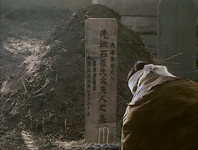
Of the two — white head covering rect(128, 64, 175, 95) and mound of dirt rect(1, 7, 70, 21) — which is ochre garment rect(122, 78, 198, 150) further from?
mound of dirt rect(1, 7, 70, 21)

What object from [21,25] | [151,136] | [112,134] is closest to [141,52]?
[112,134]

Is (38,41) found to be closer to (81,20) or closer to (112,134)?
(81,20)

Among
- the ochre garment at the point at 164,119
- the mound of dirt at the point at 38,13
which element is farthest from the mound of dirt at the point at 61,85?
the mound of dirt at the point at 38,13

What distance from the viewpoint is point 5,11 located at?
819 centimetres

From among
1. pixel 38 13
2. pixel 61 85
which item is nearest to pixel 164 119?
pixel 61 85

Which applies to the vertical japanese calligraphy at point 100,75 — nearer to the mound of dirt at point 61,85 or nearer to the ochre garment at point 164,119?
the mound of dirt at point 61,85

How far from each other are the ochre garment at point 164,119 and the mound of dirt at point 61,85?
5.90 feet

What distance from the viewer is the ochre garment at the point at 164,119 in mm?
1131

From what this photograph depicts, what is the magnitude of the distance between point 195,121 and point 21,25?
294 inches

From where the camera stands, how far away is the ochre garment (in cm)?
113

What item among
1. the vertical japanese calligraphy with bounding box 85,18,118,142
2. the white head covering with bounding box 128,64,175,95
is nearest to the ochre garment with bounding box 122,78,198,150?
the white head covering with bounding box 128,64,175,95

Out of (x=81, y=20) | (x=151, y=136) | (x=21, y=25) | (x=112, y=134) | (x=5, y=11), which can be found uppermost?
(x=5, y=11)

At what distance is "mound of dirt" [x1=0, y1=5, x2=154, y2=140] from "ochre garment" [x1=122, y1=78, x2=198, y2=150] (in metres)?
1.80

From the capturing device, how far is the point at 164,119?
3.89 feet
